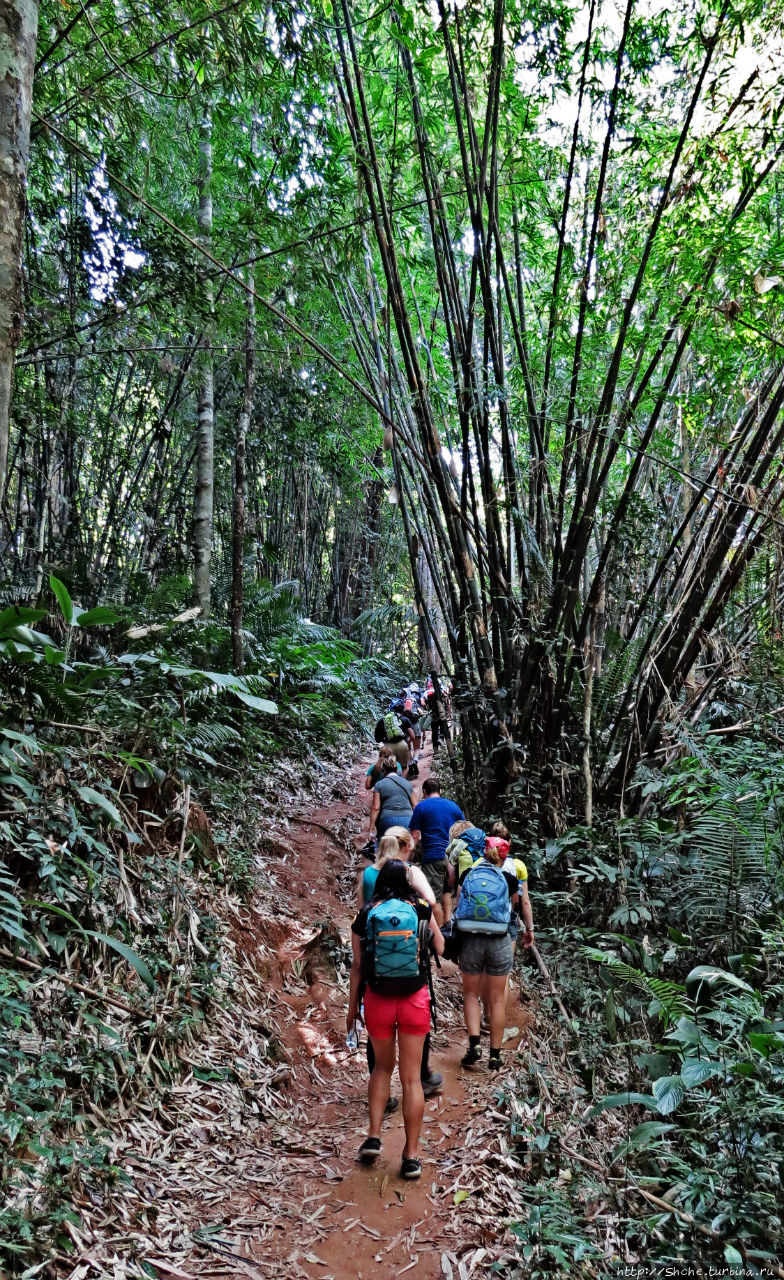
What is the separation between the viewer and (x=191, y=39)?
3.89m

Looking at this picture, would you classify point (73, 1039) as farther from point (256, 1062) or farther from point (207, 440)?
point (207, 440)

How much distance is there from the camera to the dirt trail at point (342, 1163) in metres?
2.27

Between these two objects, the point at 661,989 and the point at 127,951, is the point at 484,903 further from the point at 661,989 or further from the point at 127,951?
the point at 127,951

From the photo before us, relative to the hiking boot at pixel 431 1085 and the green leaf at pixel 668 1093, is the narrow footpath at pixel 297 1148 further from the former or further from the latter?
the green leaf at pixel 668 1093

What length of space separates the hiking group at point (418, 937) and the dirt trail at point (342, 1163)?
0.45 feet

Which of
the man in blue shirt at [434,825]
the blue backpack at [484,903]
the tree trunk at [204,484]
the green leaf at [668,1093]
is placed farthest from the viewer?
the tree trunk at [204,484]

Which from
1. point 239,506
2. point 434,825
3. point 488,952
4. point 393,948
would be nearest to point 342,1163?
point 393,948

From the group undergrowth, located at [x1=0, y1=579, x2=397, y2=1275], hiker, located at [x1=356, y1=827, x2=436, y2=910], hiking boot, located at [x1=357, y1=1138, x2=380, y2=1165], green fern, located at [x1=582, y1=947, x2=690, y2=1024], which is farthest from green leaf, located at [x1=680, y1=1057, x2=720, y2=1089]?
undergrowth, located at [x1=0, y1=579, x2=397, y2=1275]

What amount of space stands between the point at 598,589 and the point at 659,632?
0.51 metres

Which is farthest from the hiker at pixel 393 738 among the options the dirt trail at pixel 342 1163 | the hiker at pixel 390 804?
the dirt trail at pixel 342 1163

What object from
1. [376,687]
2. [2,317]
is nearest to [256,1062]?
[2,317]

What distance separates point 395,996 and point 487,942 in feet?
3.15

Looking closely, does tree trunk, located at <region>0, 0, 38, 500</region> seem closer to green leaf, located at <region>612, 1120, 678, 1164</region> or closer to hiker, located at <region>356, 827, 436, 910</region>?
hiker, located at <region>356, 827, 436, 910</region>

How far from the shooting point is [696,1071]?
2.22 metres
